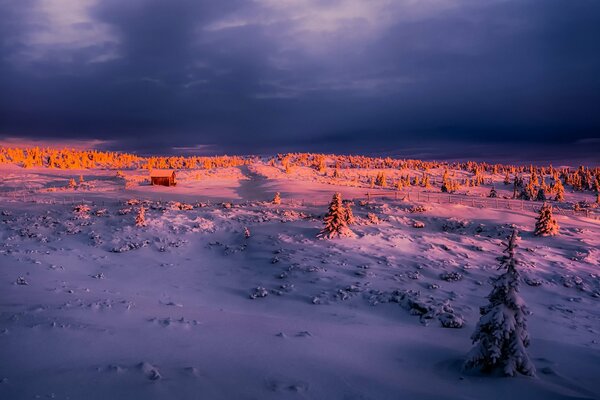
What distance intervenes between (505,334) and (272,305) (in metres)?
10.6

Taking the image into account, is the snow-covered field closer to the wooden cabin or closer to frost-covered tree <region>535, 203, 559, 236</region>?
frost-covered tree <region>535, 203, 559, 236</region>

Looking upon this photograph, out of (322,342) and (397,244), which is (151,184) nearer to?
(397,244)

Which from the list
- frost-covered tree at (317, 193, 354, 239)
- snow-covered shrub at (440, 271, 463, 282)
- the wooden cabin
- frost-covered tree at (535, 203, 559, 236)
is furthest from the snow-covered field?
→ the wooden cabin

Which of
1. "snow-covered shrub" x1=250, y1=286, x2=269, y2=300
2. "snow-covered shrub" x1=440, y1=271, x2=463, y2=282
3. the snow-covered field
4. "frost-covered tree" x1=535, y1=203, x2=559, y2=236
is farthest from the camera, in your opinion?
"frost-covered tree" x1=535, y1=203, x2=559, y2=236

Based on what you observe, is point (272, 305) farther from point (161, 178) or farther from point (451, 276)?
point (161, 178)

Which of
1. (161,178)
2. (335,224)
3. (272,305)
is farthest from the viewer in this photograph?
(161,178)

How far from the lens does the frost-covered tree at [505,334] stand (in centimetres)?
949

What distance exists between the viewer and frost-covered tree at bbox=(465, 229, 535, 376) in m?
9.49

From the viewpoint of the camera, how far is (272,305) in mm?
17828

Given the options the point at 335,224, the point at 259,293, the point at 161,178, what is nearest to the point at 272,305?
the point at 259,293

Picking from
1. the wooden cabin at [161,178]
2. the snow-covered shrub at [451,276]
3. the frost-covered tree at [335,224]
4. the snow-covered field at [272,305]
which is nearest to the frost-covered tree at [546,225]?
the snow-covered field at [272,305]

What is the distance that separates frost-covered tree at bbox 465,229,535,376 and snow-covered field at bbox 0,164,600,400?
38cm

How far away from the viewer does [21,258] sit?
2339cm

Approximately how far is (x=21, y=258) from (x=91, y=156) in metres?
181
